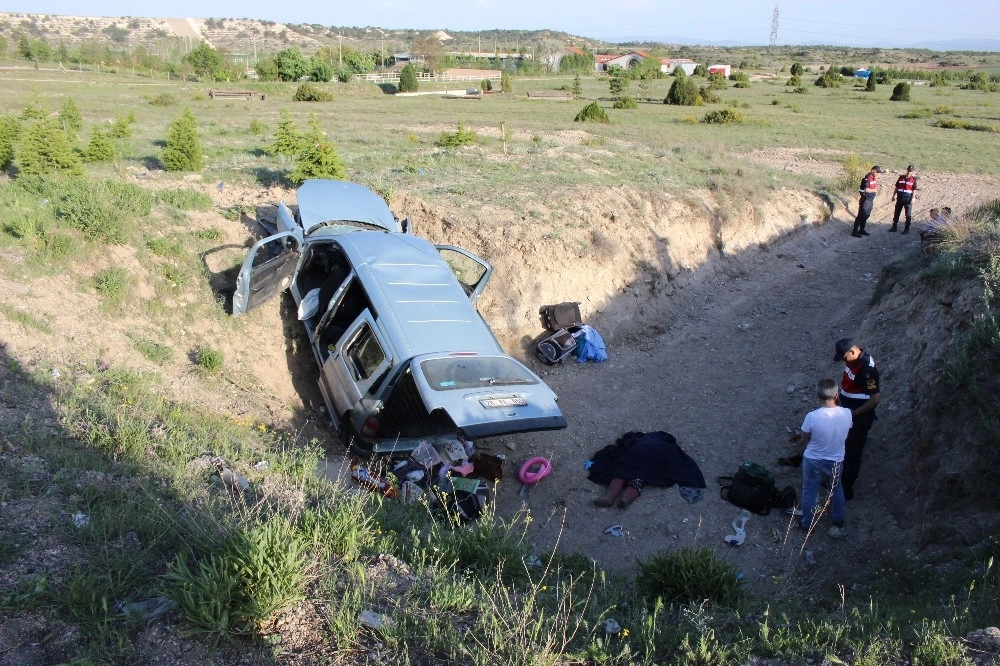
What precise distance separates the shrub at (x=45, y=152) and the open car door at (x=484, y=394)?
29.5 ft

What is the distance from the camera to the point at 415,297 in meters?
8.05

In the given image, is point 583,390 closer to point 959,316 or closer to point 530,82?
point 959,316

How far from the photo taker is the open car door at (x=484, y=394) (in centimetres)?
690

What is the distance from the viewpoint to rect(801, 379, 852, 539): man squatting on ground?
21.5ft

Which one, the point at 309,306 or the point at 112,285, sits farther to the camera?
the point at 112,285

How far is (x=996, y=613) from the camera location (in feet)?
13.9

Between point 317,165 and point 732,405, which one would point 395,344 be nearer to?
point 732,405

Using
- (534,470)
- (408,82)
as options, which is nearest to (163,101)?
(408,82)

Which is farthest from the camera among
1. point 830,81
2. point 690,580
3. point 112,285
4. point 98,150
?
point 830,81

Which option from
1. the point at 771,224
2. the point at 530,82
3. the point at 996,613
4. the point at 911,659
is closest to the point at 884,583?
the point at 996,613

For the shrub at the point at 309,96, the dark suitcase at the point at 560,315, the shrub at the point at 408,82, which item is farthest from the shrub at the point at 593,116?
the shrub at the point at 408,82

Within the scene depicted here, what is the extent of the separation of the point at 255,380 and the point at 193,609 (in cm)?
557

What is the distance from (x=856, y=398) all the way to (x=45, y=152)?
13.0 metres

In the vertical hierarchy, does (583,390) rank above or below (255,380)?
below
